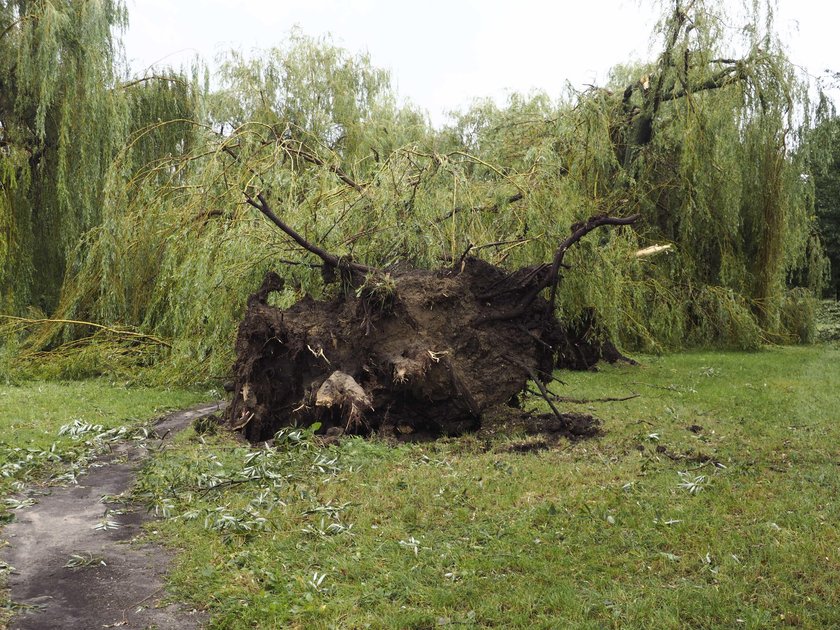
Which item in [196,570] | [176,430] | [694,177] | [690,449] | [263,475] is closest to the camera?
[196,570]

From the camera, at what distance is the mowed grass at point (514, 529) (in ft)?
14.5

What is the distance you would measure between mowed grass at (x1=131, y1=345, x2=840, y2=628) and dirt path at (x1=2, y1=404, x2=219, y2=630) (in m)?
0.20

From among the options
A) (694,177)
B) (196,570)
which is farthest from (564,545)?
(694,177)

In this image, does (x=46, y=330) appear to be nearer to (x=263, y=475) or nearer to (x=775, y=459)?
(x=263, y=475)

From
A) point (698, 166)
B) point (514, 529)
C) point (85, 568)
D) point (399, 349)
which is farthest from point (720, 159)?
point (85, 568)

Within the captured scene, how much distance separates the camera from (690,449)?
7.81 meters

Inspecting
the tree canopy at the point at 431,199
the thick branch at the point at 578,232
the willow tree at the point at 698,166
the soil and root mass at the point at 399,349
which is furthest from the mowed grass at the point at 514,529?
the willow tree at the point at 698,166

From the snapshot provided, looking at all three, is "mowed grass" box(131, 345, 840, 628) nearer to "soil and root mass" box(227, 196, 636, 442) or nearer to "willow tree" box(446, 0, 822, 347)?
"soil and root mass" box(227, 196, 636, 442)

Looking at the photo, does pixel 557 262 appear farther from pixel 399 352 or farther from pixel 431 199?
pixel 431 199

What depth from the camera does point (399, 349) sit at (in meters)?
8.75

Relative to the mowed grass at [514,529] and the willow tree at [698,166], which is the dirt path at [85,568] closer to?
the mowed grass at [514,529]

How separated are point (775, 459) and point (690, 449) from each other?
0.75m

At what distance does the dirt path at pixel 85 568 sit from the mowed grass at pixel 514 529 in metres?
0.20

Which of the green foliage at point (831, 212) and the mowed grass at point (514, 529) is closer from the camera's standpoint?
the mowed grass at point (514, 529)
